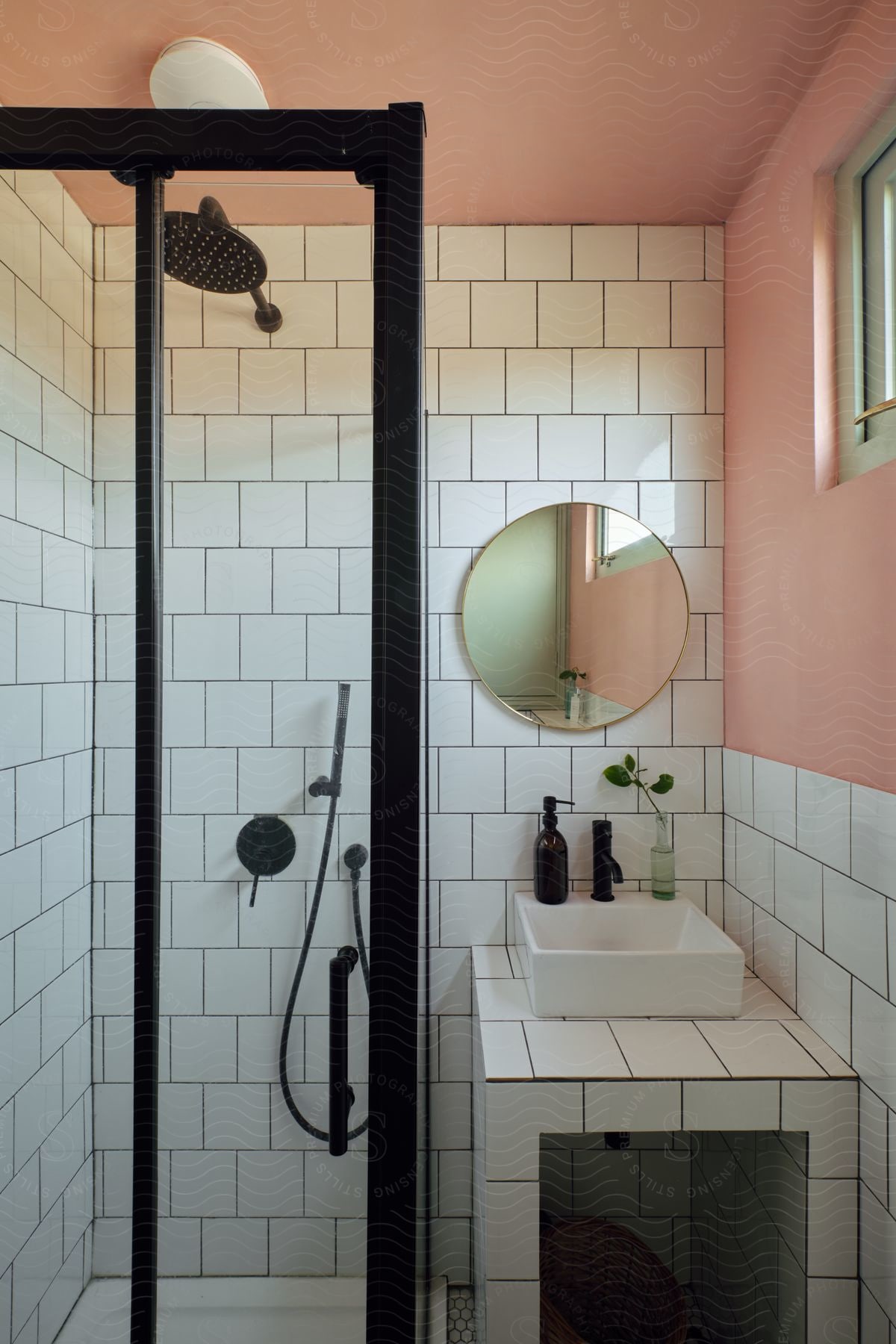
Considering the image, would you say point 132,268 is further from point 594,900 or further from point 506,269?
point 594,900

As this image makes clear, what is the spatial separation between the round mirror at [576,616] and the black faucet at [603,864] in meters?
0.24

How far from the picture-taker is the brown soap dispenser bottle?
1572 millimetres

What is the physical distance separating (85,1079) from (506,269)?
5.53 feet

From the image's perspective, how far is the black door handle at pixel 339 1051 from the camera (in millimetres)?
753

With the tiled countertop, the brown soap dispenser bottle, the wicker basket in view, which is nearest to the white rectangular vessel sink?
the tiled countertop

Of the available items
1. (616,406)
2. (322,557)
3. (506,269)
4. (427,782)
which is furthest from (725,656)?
(322,557)

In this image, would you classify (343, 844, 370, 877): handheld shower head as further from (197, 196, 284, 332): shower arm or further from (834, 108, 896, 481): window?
(834, 108, 896, 481): window

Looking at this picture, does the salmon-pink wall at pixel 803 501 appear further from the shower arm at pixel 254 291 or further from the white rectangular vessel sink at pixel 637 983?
the shower arm at pixel 254 291

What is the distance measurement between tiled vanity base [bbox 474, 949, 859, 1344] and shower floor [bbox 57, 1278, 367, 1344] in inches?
18.2

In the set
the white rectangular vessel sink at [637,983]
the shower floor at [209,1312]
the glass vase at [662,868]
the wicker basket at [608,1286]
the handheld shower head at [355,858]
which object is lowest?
the wicker basket at [608,1286]

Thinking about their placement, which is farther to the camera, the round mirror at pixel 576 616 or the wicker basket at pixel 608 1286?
the round mirror at pixel 576 616

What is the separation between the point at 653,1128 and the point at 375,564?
995mm

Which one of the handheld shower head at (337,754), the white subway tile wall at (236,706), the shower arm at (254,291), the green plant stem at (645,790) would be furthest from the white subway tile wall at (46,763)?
the green plant stem at (645,790)

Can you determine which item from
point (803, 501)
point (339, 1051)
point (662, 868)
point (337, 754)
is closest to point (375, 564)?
point (337, 754)
